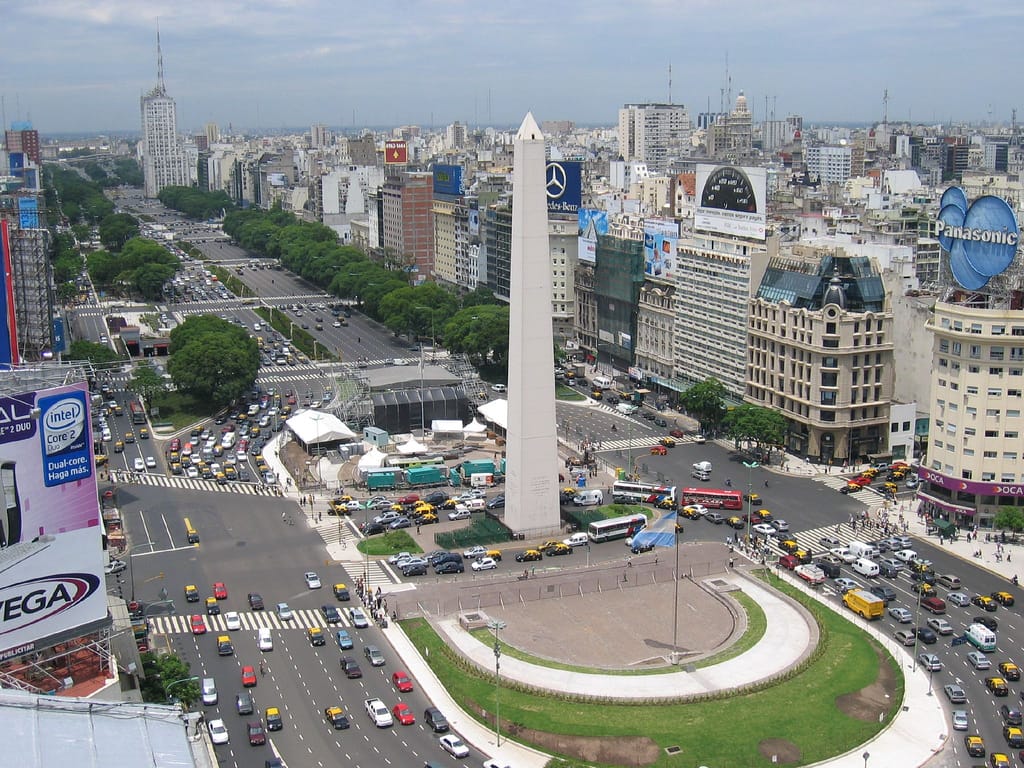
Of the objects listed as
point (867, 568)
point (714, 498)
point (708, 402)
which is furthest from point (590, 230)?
point (867, 568)

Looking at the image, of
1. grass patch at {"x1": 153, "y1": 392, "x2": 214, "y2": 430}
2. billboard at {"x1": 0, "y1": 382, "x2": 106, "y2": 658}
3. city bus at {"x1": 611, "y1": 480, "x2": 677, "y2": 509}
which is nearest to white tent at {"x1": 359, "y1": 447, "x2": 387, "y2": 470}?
city bus at {"x1": 611, "y1": 480, "x2": 677, "y2": 509}

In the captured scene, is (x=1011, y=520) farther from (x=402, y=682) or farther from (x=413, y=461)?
(x=413, y=461)

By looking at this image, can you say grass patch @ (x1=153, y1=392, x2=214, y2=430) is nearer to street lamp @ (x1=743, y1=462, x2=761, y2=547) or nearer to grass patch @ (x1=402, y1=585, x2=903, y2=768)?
street lamp @ (x1=743, y1=462, x2=761, y2=547)

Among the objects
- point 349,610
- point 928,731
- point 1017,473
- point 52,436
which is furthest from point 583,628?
point 1017,473

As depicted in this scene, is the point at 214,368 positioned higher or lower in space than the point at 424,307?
lower

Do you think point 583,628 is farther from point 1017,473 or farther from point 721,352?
point 721,352
